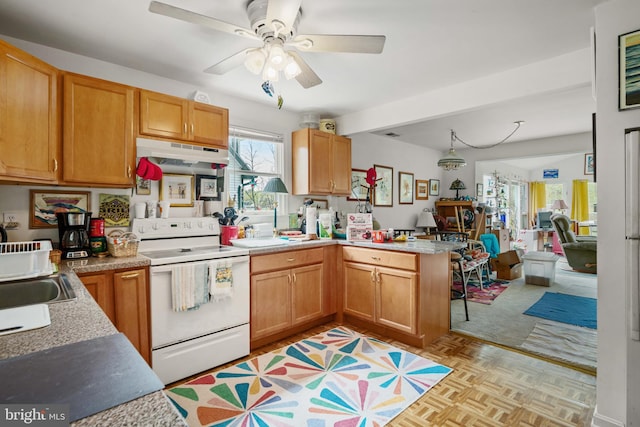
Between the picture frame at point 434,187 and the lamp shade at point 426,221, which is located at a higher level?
the picture frame at point 434,187

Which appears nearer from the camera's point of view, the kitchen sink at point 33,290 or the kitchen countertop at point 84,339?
the kitchen countertop at point 84,339

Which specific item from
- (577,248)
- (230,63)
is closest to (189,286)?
(230,63)

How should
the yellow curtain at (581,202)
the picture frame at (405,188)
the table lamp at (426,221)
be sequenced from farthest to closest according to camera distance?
the yellow curtain at (581,202) → the table lamp at (426,221) → the picture frame at (405,188)

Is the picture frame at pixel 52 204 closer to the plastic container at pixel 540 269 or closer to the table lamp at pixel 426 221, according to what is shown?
Answer: the table lamp at pixel 426 221

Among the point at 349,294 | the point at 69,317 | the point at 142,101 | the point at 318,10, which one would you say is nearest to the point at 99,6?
the point at 142,101

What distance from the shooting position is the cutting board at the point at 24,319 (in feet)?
3.30

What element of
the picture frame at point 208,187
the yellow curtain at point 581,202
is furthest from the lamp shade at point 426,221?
the yellow curtain at point 581,202

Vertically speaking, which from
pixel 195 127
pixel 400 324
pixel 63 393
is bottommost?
pixel 400 324

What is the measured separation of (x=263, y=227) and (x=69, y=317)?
7.53 feet

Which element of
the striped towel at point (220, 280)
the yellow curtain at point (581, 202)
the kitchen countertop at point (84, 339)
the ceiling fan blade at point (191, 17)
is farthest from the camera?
the yellow curtain at point (581, 202)

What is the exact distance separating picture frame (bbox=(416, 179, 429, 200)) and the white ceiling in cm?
291

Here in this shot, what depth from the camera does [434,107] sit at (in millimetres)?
3207

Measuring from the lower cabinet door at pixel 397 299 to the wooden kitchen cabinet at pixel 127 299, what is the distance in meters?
1.98

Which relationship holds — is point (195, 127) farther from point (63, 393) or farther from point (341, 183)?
point (63, 393)
